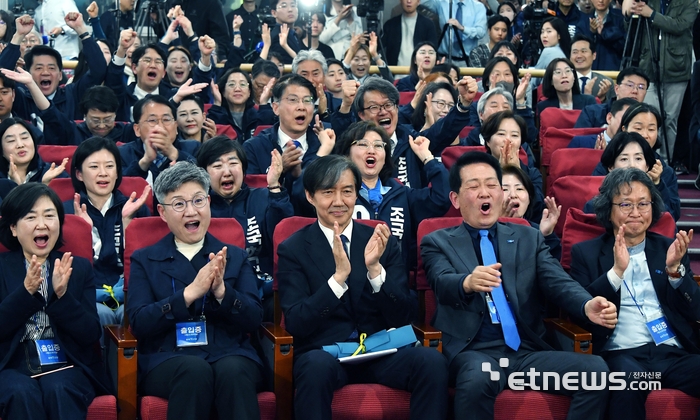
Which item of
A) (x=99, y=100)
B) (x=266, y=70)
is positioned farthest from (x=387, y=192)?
(x=266, y=70)

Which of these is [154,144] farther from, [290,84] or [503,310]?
[503,310]

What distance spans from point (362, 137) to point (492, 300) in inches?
44.8

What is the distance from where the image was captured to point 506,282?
3686mm

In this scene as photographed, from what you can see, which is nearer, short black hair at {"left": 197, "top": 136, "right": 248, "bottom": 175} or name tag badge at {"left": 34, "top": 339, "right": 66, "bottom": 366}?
name tag badge at {"left": 34, "top": 339, "right": 66, "bottom": 366}

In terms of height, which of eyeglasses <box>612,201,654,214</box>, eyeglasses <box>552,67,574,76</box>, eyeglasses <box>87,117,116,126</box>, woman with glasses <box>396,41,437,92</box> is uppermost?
woman with glasses <box>396,41,437,92</box>

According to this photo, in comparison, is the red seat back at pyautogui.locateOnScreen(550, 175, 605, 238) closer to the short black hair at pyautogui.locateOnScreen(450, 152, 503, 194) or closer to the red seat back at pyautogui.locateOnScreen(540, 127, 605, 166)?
the short black hair at pyautogui.locateOnScreen(450, 152, 503, 194)

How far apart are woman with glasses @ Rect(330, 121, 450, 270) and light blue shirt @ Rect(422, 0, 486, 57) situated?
3.72m

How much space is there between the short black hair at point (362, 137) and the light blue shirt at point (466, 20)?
12.1 ft

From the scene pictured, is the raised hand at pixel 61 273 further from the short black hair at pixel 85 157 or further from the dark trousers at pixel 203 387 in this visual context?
the short black hair at pixel 85 157

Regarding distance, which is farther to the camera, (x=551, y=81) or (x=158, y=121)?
(x=551, y=81)

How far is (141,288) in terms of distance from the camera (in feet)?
11.5

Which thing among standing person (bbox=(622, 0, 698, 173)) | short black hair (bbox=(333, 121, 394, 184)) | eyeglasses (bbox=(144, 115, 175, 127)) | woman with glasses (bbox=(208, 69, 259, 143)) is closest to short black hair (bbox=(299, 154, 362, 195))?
short black hair (bbox=(333, 121, 394, 184))

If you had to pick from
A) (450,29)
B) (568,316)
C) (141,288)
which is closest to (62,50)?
(450,29)

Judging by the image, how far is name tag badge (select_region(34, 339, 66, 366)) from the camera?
3.39 m
